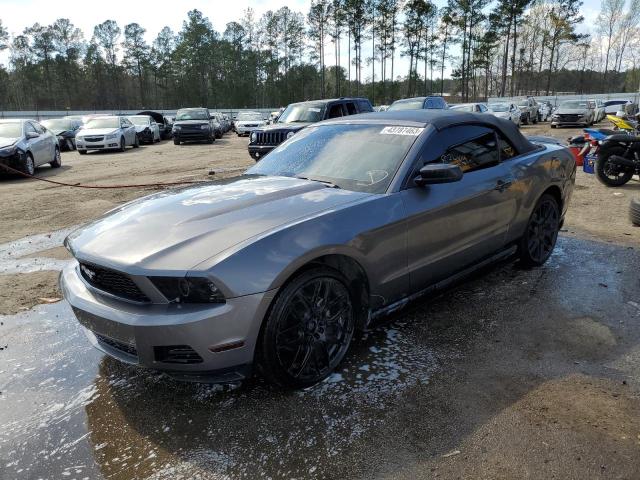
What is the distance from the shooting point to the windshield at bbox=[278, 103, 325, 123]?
13602 mm

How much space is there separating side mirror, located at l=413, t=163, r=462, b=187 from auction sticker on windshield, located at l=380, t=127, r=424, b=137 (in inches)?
16.1

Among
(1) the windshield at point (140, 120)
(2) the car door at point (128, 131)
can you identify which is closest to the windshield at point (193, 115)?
(1) the windshield at point (140, 120)

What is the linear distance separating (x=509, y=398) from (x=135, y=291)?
2239 mm

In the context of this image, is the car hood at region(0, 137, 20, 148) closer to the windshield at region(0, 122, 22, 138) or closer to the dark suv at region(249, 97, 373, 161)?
the windshield at region(0, 122, 22, 138)

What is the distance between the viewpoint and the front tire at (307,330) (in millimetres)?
2750

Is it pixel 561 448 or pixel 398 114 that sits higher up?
pixel 398 114

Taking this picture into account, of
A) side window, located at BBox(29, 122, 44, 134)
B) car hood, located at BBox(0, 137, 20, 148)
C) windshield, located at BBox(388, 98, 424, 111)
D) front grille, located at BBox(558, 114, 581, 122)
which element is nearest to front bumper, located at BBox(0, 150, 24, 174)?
car hood, located at BBox(0, 137, 20, 148)

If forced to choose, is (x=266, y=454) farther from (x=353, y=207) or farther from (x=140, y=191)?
(x=140, y=191)

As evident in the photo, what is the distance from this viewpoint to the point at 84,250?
2967 mm

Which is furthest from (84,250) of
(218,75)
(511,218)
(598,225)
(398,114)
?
(218,75)

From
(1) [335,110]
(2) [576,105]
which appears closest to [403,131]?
(1) [335,110]

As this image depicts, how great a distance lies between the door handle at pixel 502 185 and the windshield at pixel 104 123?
19.8m

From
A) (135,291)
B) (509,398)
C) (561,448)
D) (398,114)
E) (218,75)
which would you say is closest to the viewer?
(561,448)

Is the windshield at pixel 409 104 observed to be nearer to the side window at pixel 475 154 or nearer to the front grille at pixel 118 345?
the side window at pixel 475 154
